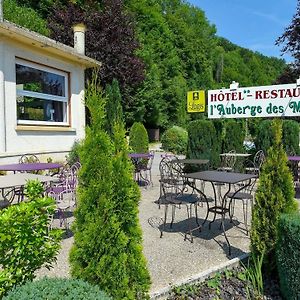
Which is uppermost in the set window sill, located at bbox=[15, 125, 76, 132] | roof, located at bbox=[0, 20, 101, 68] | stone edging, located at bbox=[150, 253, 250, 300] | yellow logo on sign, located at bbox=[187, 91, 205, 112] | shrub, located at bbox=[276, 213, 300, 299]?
roof, located at bbox=[0, 20, 101, 68]

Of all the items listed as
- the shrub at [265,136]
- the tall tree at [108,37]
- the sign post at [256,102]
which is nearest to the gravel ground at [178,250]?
the shrub at [265,136]

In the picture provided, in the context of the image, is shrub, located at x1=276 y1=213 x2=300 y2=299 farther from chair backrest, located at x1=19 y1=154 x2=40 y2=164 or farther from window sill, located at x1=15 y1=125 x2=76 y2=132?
window sill, located at x1=15 y1=125 x2=76 y2=132

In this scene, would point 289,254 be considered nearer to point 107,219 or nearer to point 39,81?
point 107,219

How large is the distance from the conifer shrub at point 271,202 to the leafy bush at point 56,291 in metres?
1.89

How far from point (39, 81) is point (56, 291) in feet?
25.2

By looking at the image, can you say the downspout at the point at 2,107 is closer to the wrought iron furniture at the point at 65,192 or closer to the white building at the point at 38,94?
the white building at the point at 38,94

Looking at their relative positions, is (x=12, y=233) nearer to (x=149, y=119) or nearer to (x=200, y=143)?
(x=200, y=143)

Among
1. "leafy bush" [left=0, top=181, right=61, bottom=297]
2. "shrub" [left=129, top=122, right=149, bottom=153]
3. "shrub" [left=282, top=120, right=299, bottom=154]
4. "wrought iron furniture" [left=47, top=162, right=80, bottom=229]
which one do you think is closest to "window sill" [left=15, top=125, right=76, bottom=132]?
"shrub" [left=129, top=122, right=149, bottom=153]

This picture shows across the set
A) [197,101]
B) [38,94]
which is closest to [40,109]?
[38,94]

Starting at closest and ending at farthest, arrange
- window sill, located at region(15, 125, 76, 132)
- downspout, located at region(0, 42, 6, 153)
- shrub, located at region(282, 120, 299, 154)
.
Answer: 1. downspout, located at region(0, 42, 6, 153)
2. window sill, located at region(15, 125, 76, 132)
3. shrub, located at region(282, 120, 299, 154)

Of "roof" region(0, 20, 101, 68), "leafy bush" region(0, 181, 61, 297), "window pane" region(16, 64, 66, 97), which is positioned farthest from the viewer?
"window pane" region(16, 64, 66, 97)

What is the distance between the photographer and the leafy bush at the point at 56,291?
1.66m

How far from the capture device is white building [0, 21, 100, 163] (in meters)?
7.17

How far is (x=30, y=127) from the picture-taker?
7832mm
